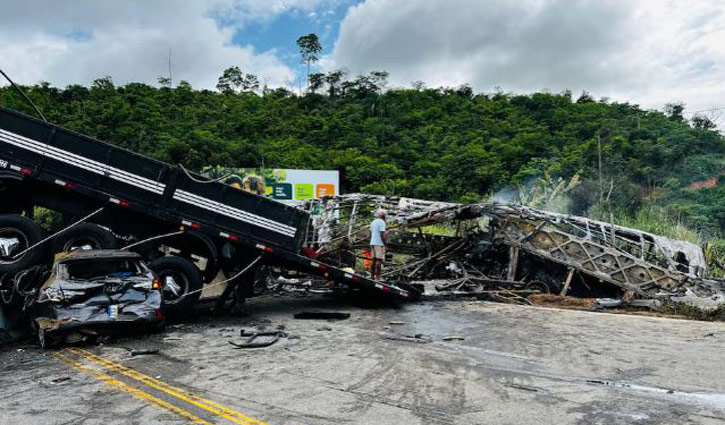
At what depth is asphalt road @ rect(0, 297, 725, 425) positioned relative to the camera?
4938 mm

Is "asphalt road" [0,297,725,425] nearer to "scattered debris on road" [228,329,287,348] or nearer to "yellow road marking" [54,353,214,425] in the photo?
"yellow road marking" [54,353,214,425]

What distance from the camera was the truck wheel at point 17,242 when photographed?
902cm

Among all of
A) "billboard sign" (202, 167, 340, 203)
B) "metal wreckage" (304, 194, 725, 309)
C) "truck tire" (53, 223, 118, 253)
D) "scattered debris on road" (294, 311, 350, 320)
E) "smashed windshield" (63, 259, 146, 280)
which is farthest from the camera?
"billboard sign" (202, 167, 340, 203)

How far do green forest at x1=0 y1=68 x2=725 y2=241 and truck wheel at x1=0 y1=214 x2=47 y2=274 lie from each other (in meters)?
21.8

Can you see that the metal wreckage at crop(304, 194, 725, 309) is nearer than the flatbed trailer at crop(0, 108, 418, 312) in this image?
No

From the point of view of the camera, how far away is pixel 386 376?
622 centimetres

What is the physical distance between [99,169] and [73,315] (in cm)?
303

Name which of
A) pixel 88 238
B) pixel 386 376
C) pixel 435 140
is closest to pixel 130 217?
pixel 88 238

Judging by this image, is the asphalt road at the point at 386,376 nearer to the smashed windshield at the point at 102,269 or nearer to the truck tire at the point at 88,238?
the smashed windshield at the point at 102,269

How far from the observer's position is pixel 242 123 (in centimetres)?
4850

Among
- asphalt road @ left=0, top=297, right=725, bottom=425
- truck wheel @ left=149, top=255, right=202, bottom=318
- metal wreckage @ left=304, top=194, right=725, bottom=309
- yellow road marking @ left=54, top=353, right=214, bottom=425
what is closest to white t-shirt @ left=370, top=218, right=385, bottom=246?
metal wreckage @ left=304, top=194, right=725, bottom=309

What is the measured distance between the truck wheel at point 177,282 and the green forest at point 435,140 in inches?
778

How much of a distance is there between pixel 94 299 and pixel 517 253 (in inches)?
397

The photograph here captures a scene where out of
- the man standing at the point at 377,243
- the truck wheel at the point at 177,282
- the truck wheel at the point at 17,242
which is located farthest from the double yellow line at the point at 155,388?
the man standing at the point at 377,243
